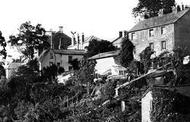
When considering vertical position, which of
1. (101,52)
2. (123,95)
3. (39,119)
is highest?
(101,52)

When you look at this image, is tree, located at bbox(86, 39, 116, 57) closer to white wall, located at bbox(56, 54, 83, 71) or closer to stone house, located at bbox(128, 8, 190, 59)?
white wall, located at bbox(56, 54, 83, 71)

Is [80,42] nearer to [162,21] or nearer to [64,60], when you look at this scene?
[64,60]

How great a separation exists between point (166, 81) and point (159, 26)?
1638 cm

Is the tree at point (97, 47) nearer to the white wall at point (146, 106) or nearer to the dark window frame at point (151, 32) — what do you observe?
the dark window frame at point (151, 32)

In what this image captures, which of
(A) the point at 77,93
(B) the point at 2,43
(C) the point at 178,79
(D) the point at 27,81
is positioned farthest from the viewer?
(B) the point at 2,43

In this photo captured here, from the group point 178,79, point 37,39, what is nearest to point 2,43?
point 37,39

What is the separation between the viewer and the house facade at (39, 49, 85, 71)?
7044 centimetres

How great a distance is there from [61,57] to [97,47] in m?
9.22

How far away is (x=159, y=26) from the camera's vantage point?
52375mm

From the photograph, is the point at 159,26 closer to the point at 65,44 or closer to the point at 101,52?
the point at 101,52

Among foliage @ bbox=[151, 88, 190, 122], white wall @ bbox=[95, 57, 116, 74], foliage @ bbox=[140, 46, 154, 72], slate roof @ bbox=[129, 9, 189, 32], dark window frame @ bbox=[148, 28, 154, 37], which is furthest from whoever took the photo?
white wall @ bbox=[95, 57, 116, 74]

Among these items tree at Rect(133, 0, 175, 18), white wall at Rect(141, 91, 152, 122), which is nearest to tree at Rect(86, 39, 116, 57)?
tree at Rect(133, 0, 175, 18)

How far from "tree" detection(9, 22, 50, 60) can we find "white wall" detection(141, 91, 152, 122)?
39756 mm

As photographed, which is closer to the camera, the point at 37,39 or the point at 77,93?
the point at 77,93
